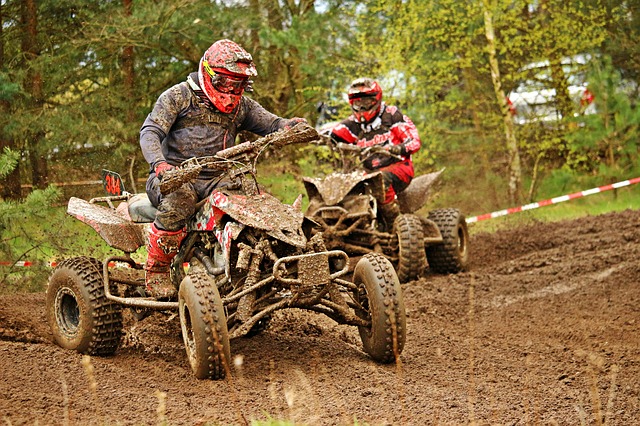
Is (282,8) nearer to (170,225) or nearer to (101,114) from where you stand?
A: (101,114)

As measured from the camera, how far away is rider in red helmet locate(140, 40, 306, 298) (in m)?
6.27

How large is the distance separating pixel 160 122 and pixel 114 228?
99 centimetres

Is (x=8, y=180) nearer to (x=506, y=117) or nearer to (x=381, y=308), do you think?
(x=381, y=308)

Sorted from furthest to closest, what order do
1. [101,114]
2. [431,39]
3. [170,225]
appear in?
[431,39] → [101,114] → [170,225]

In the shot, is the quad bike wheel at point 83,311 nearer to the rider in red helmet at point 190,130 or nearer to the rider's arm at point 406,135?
the rider in red helmet at point 190,130

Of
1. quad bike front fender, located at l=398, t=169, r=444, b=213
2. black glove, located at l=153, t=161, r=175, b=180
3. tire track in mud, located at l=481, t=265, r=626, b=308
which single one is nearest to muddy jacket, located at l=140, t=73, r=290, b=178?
black glove, located at l=153, t=161, r=175, b=180

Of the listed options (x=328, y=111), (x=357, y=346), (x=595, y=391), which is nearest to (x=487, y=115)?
(x=328, y=111)

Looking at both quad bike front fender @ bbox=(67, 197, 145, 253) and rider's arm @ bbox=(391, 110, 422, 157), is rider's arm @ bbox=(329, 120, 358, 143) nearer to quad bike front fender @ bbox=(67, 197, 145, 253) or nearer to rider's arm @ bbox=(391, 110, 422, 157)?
rider's arm @ bbox=(391, 110, 422, 157)

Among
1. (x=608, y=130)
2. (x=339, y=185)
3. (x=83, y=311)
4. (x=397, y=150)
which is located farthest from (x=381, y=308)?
(x=608, y=130)

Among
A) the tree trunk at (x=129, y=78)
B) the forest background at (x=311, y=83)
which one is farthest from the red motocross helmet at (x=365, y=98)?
the tree trunk at (x=129, y=78)

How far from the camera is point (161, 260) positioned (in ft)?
21.7

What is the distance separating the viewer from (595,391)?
A: 200 inches

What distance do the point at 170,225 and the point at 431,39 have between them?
12.2 m

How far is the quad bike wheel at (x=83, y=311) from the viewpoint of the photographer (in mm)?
6457
